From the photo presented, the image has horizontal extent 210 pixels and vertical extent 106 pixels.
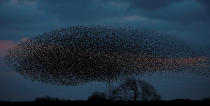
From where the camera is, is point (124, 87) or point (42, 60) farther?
point (42, 60)

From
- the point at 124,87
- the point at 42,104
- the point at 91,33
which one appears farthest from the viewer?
the point at 91,33

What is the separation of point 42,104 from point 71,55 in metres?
18.5

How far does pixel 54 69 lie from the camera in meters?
36.7

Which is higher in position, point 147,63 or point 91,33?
point 91,33

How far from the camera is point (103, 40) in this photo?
35.3 m

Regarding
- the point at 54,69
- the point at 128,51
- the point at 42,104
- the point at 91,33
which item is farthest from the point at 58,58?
the point at 42,104

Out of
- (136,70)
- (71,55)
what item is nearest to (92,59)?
(71,55)

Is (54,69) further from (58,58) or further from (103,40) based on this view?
(103,40)

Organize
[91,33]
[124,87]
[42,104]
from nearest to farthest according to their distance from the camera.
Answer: [42,104]
[124,87]
[91,33]

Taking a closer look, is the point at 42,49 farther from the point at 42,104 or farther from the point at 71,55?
the point at 42,104

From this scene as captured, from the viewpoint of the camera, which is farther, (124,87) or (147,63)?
(147,63)

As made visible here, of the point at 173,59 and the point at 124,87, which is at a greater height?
the point at 173,59

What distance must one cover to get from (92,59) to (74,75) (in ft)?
7.89

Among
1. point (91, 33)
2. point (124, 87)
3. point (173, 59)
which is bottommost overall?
point (124, 87)
